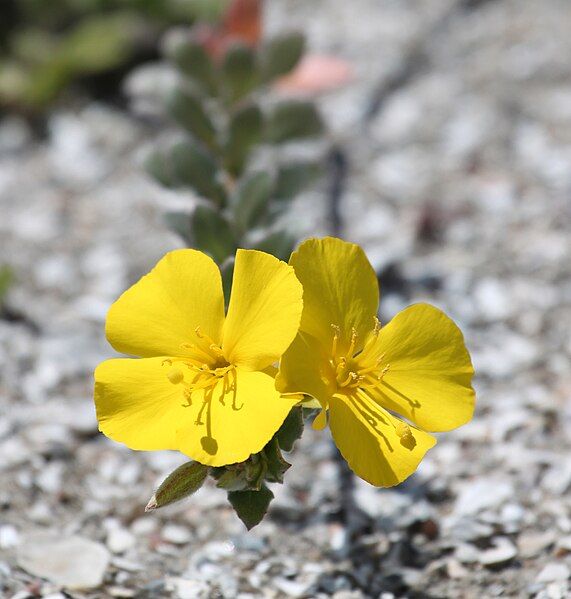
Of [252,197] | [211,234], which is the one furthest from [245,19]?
[211,234]

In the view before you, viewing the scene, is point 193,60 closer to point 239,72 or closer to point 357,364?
point 239,72

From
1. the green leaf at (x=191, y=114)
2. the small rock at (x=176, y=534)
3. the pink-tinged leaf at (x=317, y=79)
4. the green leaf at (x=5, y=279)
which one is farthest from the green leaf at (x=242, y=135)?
the small rock at (x=176, y=534)

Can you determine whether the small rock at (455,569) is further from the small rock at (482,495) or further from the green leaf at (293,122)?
the green leaf at (293,122)

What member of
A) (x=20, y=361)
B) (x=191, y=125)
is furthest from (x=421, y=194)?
(x=20, y=361)

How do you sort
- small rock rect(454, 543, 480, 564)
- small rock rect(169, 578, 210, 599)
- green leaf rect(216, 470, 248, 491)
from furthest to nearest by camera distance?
small rock rect(454, 543, 480, 564), small rock rect(169, 578, 210, 599), green leaf rect(216, 470, 248, 491)

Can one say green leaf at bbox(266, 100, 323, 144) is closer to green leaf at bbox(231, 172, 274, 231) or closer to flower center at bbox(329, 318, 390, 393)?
green leaf at bbox(231, 172, 274, 231)

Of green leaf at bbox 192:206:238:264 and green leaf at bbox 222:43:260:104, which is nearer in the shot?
green leaf at bbox 192:206:238:264

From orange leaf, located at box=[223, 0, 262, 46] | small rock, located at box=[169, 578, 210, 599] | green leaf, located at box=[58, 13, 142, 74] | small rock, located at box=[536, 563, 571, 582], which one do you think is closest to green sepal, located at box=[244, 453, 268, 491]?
small rock, located at box=[169, 578, 210, 599]
